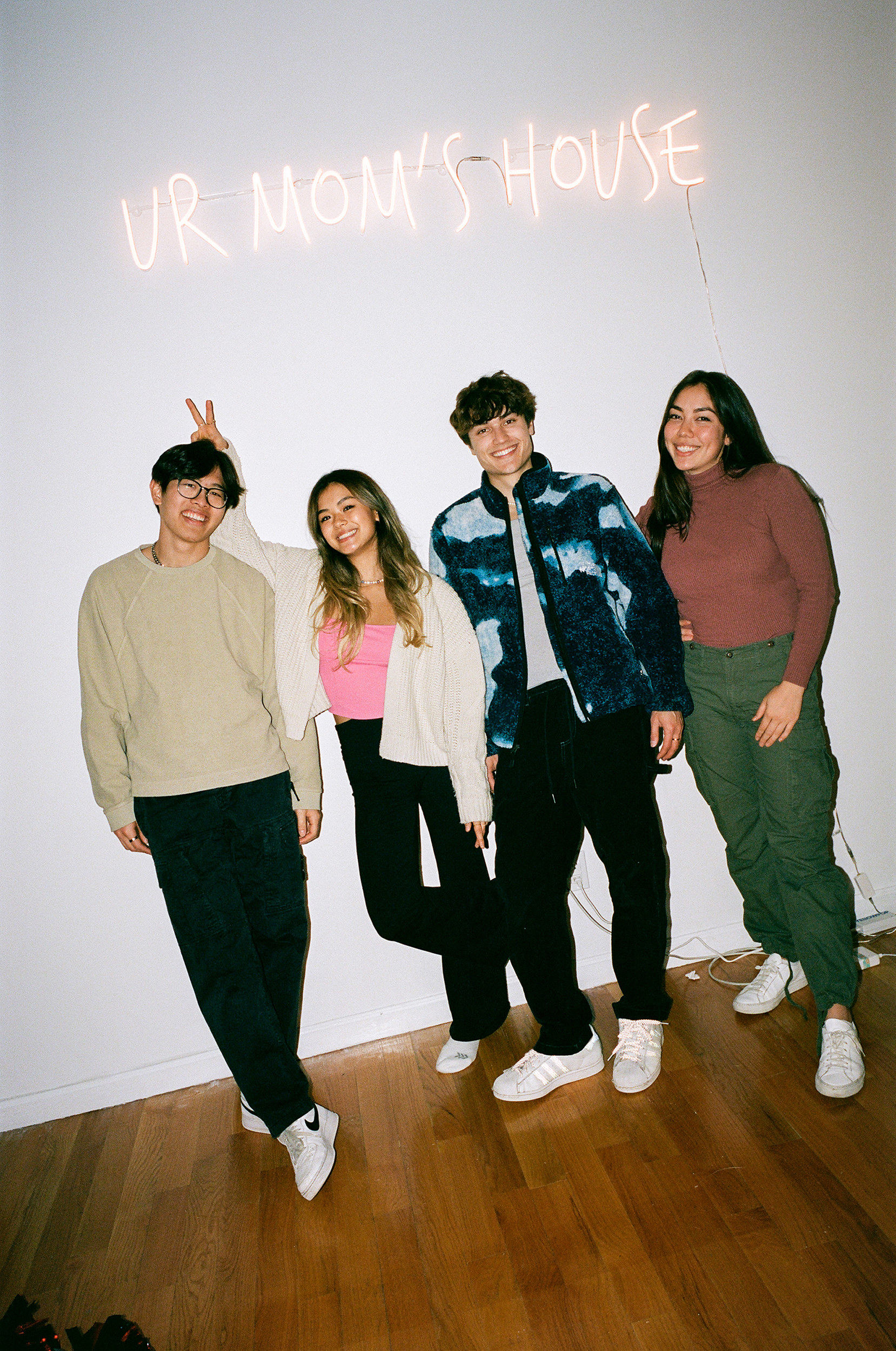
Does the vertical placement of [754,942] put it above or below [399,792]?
below

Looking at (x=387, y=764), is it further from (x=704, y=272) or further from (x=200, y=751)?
(x=704, y=272)

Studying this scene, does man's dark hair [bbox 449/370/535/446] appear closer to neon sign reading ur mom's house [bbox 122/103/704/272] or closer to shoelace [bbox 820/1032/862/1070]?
neon sign reading ur mom's house [bbox 122/103/704/272]

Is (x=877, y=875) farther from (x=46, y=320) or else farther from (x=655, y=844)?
(x=46, y=320)

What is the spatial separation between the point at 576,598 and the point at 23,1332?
5.84 feet

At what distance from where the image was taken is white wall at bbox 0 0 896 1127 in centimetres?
194

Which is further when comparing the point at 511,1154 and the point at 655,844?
the point at 655,844

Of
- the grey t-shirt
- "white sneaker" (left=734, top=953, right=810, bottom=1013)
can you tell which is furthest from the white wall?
the grey t-shirt

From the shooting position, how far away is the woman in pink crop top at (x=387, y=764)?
187 cm

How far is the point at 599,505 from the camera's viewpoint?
1.86 meters

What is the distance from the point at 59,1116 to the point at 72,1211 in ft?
1.37

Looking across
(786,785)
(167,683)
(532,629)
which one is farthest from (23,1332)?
(786,785)

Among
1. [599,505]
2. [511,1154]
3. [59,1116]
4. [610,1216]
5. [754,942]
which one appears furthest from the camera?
[754,942]

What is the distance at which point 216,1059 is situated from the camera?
2.21 m

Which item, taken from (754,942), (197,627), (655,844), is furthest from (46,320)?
(754,942)
